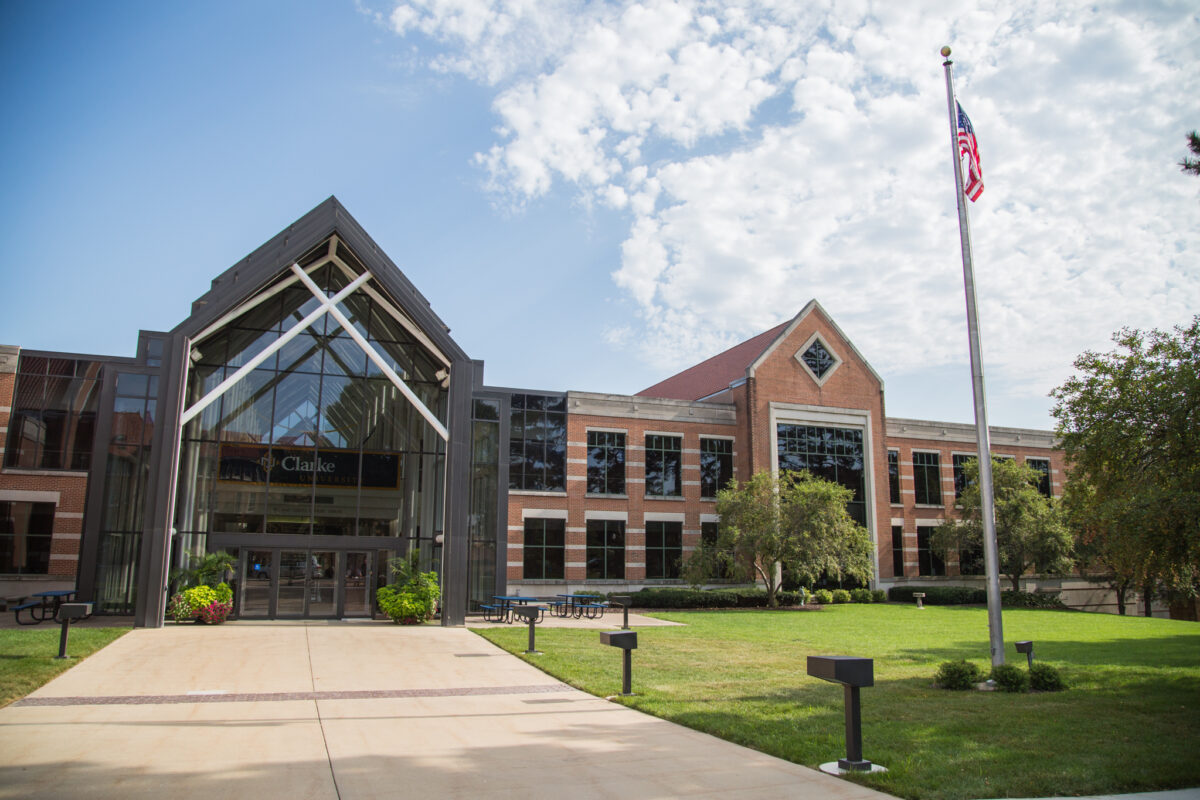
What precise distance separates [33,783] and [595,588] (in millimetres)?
29165

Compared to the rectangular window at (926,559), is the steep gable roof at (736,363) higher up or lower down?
higher up

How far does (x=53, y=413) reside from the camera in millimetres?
28531

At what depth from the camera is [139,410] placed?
23.7 meters

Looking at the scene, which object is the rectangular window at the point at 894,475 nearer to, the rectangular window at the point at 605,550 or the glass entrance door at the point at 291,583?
the rectangular window at the point at 605,550

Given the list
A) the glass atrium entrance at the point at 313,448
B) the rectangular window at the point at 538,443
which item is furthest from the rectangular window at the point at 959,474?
the glass atrium entrance at the point at 313,448

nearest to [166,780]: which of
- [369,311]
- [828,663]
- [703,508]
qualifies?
[828,663]

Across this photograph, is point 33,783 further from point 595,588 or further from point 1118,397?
point 595,588

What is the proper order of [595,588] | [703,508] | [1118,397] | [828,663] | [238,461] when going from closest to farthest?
[828,663]
[1118,397]
[238,461]
[595,588]
[703,508]

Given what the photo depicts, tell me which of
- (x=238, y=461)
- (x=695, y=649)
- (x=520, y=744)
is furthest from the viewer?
(x=238, y=461)

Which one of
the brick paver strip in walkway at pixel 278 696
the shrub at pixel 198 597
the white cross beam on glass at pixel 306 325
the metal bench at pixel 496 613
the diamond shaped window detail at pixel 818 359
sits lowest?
the metal bench at pixel 496 613

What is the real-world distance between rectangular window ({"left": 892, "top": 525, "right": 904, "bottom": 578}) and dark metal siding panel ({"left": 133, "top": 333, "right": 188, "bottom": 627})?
34.9 metres

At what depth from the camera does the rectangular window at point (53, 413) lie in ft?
92.6

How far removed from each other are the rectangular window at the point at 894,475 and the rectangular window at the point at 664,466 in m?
13.0

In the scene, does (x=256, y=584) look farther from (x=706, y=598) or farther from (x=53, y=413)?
(x=706, y=598)
